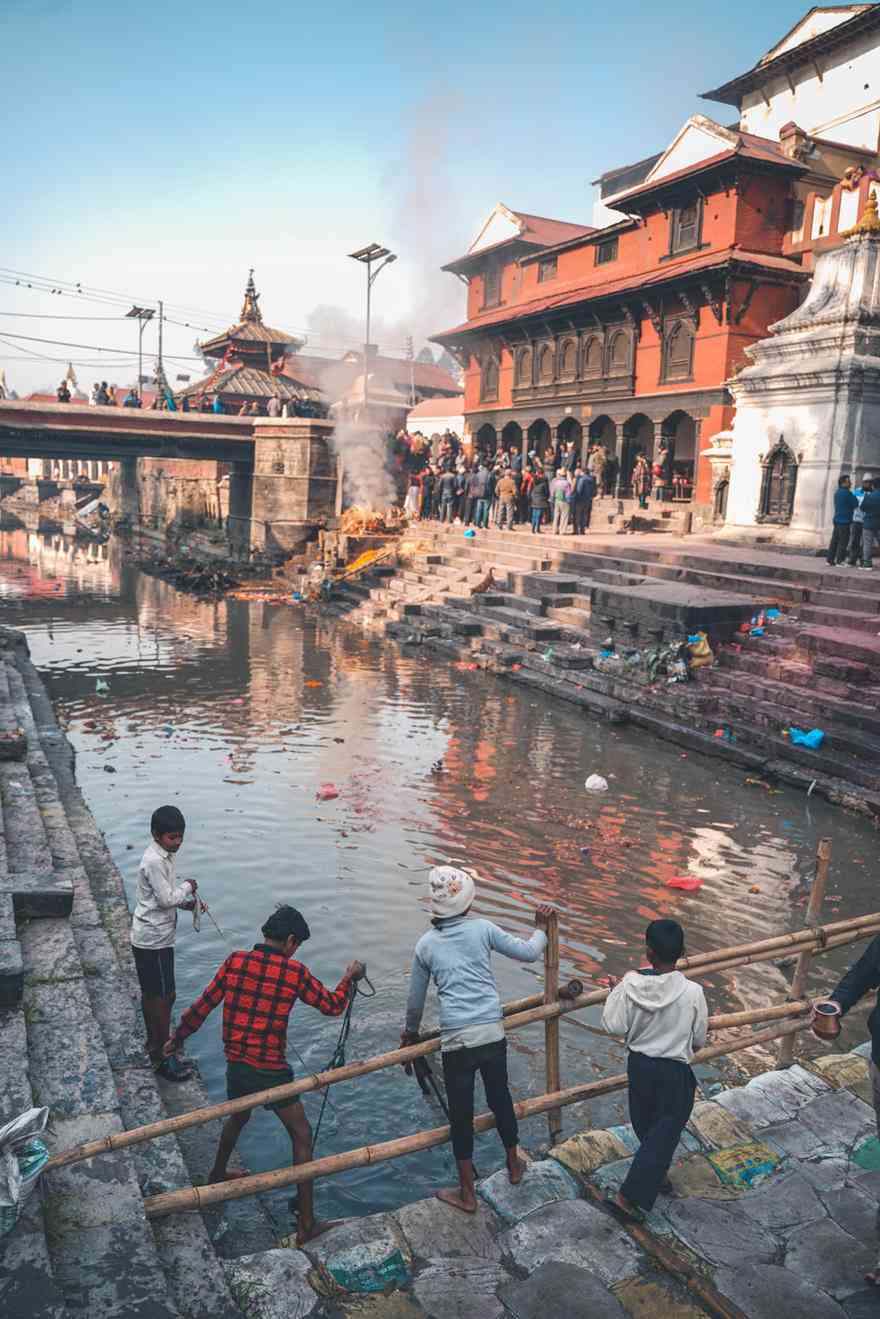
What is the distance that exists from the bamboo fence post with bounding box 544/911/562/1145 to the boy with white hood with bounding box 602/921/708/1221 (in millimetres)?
422

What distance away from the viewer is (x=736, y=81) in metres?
31.0

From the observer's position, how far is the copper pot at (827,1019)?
3.91 meters

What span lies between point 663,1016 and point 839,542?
1344 centimetres

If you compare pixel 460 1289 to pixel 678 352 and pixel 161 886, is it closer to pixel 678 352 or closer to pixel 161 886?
pixel 161 886

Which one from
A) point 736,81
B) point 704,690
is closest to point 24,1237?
point 704,690

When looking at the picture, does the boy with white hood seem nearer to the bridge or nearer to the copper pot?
the copper pot

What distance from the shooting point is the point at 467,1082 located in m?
3.95

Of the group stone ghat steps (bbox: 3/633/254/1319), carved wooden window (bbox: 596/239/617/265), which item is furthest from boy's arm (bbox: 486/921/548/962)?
carved wooden window (bbox: 596/239/617/265)

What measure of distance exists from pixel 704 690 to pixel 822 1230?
9623 millimetres

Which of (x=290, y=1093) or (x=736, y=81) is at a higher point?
(x=736, y=81)

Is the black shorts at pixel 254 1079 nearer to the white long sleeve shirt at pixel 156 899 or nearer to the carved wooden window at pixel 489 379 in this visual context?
the white long sleeve shirt at pixel 156 899

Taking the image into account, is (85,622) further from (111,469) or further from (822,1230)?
(111,469)

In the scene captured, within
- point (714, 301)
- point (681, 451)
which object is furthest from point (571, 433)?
point (714, 301)

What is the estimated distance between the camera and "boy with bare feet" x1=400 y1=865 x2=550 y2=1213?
393 centimetres
